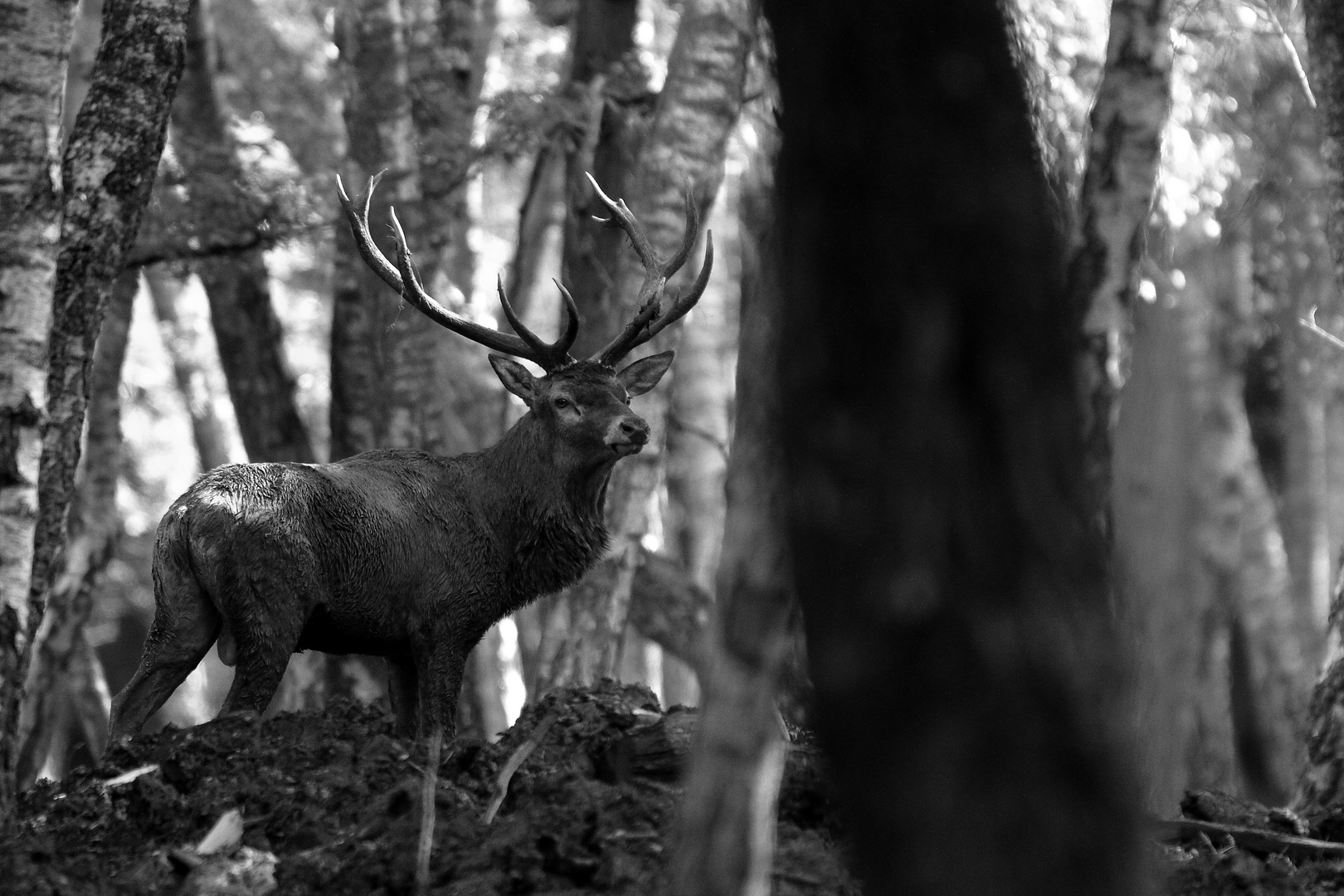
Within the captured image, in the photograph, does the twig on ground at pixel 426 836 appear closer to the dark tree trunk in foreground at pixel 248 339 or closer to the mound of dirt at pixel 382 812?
the mound of dirt at pixel 382 812

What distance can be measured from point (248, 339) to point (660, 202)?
141 inches

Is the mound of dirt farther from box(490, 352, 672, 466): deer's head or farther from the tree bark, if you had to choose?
the tree bark

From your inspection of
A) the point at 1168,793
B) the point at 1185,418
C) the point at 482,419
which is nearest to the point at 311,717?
the point at 1168,793

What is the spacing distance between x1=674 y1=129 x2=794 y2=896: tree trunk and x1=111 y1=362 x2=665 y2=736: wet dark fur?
3638 millimetres

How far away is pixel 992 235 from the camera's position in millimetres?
3043

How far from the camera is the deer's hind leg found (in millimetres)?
6992

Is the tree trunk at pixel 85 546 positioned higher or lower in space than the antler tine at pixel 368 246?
lower

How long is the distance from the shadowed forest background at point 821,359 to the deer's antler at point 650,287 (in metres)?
0.67

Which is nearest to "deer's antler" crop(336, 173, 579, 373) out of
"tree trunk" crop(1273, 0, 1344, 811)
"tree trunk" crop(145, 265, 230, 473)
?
"tree trunk" crop(1273, 0, 1344, 811)

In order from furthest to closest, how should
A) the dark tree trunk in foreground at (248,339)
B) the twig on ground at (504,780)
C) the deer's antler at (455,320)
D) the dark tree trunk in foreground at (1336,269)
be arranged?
the dark tree trunk in foreground at (248,339), the deer's antler at (455,320), the dark tree trunk in foreground at (1336,269), the twig on ground at (504,780)

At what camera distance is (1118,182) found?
7.62 m

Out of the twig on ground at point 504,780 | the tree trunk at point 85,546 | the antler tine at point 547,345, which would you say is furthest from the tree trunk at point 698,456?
the twig on ground at point 504,780

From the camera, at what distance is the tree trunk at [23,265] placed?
5828 millimetres

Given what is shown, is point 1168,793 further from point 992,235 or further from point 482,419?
point 992,235
